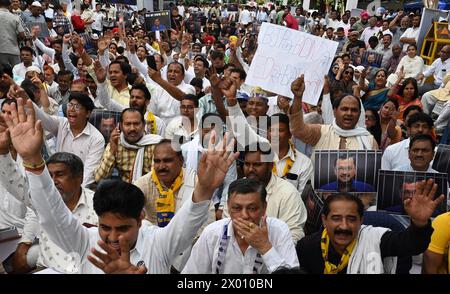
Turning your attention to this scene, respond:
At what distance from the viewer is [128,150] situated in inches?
168

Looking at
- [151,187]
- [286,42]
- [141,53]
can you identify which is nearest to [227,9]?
[141,53]

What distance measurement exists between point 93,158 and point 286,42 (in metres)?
2.23

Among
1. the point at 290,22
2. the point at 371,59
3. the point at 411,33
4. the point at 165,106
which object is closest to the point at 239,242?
the point at 165,106

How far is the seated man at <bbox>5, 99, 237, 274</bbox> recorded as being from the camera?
229 cm

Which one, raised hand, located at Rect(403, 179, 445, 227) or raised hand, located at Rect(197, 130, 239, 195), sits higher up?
raised hand, located at Rect(197, 130, 239, 195)

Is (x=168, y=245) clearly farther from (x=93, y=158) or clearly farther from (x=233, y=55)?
(x=233, y=55)

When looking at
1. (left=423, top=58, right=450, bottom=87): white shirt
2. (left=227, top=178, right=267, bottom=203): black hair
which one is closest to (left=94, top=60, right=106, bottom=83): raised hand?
(left=227, top=178, right=267, bottom=203): black hair

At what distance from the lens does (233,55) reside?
8188mm

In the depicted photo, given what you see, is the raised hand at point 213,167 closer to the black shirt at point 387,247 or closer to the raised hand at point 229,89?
the black shirt at point 387,247

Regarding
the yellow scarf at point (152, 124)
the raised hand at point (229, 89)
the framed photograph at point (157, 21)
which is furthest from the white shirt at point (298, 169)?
the framed photograph at point (157, 21)

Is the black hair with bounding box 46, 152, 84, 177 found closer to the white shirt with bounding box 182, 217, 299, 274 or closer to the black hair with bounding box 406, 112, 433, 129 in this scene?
the white shirt with bounding box 182, 217, 299, 274

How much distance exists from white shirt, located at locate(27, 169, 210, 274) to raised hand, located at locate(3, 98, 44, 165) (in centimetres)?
9

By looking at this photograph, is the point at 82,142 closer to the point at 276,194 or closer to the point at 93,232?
the point at 276,194

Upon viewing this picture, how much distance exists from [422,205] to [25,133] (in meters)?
1.93
